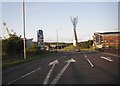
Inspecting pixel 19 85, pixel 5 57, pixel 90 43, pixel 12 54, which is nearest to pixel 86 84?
pixel 19 85

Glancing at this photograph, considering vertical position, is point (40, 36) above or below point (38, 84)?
above

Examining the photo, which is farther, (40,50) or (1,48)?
(40,50)

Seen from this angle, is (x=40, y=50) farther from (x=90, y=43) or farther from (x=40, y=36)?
(x=90, y=43)

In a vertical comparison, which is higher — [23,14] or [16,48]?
[23,14]

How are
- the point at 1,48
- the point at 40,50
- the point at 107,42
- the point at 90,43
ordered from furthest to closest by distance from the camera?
the point at 90,43 → the point at 107,42 → the point at 40,50 → the point at 1,48

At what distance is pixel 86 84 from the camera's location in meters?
12.9

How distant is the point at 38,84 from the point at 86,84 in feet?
7.42

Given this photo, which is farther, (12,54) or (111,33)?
(111,33)

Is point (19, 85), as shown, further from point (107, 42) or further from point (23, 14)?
point (107, 42)

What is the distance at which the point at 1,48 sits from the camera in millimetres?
46812

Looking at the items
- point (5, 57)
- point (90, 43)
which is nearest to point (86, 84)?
point (5, 57)

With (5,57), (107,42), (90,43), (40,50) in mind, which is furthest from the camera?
(90,43)

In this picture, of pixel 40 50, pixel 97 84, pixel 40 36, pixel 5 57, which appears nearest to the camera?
pixel 97 84

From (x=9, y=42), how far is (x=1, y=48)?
1694 millimetres
